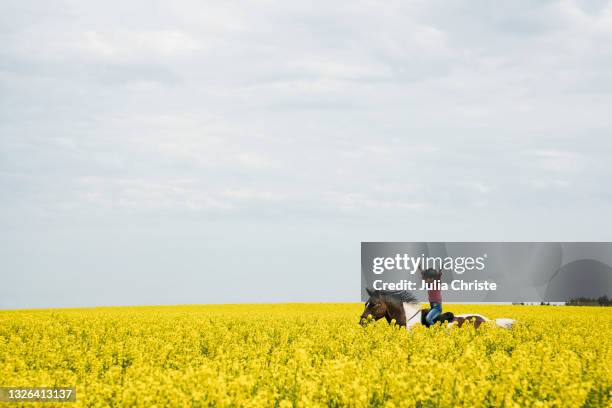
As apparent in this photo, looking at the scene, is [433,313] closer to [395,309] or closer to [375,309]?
[395,309]

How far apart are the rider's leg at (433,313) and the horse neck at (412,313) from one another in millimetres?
911

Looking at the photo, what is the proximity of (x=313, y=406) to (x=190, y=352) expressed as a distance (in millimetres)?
8898

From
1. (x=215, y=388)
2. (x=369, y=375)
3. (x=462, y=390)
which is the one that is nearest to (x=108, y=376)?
(x=215, y=388)

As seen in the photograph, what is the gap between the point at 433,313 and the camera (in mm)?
20391

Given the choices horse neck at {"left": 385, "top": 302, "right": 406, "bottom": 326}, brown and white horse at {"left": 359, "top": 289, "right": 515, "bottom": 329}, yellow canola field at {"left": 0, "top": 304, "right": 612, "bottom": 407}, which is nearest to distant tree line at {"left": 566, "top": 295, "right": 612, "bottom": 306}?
yellow canola field at {"left": 0, "top": 304, "right": 612, "bottom": 407}

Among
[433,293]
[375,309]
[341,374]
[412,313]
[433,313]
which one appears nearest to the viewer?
[341,374]

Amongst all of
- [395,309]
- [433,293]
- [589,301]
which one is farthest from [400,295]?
[589,301]

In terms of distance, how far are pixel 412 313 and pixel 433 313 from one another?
1.31 metres

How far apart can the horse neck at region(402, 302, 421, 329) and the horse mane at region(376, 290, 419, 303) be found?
15 cm

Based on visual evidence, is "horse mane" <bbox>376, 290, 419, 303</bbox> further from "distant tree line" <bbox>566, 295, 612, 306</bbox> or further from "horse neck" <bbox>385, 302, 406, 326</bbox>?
"distant tree line" <bbox>566, 295, 612, 306</bbox>

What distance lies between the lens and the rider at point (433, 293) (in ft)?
65.9

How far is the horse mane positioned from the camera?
19656mm

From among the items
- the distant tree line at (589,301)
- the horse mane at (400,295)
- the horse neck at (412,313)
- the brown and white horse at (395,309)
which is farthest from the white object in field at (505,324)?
the distant tree line at (589,301)

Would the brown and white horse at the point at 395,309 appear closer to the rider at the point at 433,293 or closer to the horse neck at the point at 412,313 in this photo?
the horse neck at the point at 412,313
